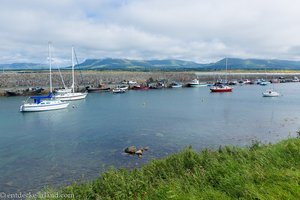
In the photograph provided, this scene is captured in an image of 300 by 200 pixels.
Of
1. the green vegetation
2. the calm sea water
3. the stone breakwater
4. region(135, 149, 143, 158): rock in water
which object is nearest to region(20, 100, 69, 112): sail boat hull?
the calm sea water

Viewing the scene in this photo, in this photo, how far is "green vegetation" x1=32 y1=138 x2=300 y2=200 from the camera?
21.1 ft

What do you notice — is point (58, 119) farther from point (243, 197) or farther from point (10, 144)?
point (243, 197)

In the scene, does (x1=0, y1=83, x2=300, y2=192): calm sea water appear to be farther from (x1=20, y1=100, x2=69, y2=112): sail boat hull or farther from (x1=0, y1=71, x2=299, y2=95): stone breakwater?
(x1=0, y1=71, x2=299, y2=95): stone breakwater

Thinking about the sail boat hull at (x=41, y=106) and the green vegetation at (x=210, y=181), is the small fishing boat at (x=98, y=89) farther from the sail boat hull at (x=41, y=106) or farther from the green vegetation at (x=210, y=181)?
the green vegetation at (x=210, y=181)

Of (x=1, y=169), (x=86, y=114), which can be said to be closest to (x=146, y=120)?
(x=86, y=114)

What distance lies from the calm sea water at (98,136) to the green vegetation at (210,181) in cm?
663

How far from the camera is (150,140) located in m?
25.3

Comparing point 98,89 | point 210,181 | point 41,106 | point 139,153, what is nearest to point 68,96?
point 41,106

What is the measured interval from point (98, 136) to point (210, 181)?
20.9 m

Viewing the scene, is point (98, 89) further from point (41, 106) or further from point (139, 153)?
point (139, 153)

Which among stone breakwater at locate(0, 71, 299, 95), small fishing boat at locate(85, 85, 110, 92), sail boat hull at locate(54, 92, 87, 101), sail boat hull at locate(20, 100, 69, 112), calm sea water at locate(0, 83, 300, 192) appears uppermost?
stone breakwater at locate(0, 71, 299, 95)

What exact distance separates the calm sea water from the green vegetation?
6.63m

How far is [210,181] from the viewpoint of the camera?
8.06 m

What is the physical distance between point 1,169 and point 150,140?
487 inches
